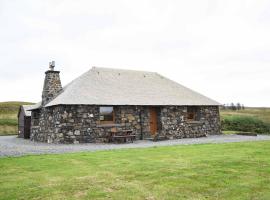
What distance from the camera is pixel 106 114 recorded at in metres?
23.3

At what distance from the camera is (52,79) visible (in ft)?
85.3

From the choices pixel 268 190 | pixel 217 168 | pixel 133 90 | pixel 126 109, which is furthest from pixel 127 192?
pixel 133 90

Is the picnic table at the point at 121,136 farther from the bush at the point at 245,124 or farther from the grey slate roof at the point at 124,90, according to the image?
the bush at the point at 245,124

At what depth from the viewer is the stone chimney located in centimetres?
2575

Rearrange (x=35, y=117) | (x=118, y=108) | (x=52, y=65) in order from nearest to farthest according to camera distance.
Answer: (x=118, y=108) < (x=52, y=65) < (x=35, y=117)

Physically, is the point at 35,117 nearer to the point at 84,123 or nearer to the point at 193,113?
the point at 84,123

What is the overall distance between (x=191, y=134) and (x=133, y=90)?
5.74 meters

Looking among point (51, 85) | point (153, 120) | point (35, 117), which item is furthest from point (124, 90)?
point (35, 117)

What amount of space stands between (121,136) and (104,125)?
4.89ft

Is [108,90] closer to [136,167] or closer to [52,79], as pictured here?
[52,79]

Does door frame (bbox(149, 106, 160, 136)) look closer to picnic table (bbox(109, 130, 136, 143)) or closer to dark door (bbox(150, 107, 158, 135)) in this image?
dark door (bbox(150, 107, 158, 135))

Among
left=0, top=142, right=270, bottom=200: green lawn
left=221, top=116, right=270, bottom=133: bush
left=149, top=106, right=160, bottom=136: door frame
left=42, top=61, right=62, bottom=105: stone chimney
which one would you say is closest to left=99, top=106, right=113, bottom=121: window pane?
left=149, top=106, right=160, bottom=136: door frame

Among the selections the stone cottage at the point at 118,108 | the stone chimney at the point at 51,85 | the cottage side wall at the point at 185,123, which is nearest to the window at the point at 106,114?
the stone cottage at the point at 118,108

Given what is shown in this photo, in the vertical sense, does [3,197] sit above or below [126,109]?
below
